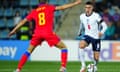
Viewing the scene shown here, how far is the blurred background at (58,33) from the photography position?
22984 millimetres

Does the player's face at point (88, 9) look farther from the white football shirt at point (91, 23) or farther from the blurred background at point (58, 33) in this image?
the blurred background at point (58, 33)

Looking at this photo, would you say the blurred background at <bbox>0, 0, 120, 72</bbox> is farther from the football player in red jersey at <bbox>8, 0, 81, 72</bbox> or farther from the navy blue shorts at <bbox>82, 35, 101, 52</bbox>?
the football player in red jersey at <bbox>8, 0, 81, 72</bbox>

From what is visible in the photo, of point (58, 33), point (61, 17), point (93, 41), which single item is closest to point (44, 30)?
point (93, 41)

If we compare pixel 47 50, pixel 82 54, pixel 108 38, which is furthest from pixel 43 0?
pixel 108 38

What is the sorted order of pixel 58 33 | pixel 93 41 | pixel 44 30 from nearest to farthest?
1. pixel 44 30
2. pixel 93 41
3. pixel 58 33

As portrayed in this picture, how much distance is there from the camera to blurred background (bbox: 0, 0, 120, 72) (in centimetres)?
2298

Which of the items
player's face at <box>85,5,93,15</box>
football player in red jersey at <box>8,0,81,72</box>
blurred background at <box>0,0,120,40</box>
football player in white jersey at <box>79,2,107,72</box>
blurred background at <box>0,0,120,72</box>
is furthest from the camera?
blurred background at <box>0,0,120,40</box>

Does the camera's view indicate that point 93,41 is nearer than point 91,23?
No

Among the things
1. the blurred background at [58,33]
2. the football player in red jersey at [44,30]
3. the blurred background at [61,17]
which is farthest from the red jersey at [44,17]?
the blurred background at [61,17]

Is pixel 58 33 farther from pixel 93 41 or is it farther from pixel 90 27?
pixel 90 27

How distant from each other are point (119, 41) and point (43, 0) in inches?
378

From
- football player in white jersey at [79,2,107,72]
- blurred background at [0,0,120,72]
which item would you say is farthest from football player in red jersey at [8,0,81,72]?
blurred background at [0,0,120,72]

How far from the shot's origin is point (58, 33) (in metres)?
26.0

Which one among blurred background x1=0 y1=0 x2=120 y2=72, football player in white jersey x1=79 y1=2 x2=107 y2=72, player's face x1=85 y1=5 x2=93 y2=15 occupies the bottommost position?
blurred background x1=0 y1=0 x2=120 y2=72
